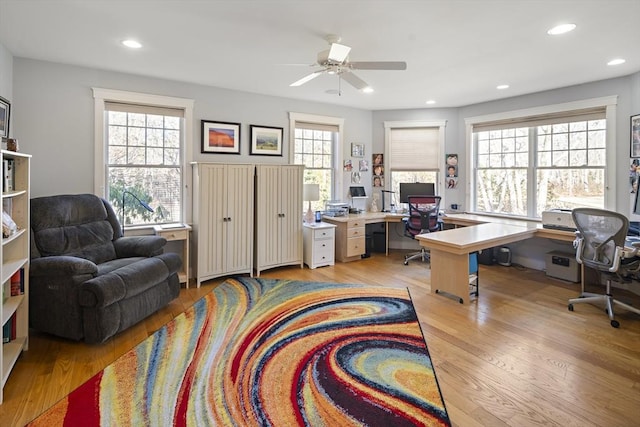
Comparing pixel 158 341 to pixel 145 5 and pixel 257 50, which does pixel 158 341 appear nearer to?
pixel 145 5

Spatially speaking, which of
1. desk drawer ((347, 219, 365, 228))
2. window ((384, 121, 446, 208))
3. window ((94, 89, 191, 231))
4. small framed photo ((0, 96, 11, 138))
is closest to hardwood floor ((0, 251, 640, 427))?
window ((94, 89, 191, 231))

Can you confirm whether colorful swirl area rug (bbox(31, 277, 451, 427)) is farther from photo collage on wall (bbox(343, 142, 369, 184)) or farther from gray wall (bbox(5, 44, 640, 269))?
photo collage on wall (bbox(343, 142, 369, 184))

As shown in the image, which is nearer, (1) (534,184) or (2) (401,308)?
(2) (401,308)

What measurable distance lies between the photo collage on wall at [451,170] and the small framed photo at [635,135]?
224cm

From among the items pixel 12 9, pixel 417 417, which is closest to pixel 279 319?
pixel 417 417

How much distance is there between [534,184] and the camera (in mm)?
5000

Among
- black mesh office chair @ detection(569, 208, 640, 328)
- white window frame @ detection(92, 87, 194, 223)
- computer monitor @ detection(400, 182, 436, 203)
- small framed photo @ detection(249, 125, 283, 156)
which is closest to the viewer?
black mesh office chair @ detection(569, 208, 640, 328)

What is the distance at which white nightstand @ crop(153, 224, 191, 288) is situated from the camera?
3.95m

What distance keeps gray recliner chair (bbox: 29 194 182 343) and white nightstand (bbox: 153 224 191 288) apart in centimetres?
38

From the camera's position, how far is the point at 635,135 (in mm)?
3918

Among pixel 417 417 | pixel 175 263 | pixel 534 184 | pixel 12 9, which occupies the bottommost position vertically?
pixel 417 417

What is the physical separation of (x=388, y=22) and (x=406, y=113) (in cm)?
343

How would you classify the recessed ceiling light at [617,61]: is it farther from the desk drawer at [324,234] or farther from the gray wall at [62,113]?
the gray wall at [62,113]

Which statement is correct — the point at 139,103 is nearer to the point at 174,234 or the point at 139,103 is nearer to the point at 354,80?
the point at 174,234
